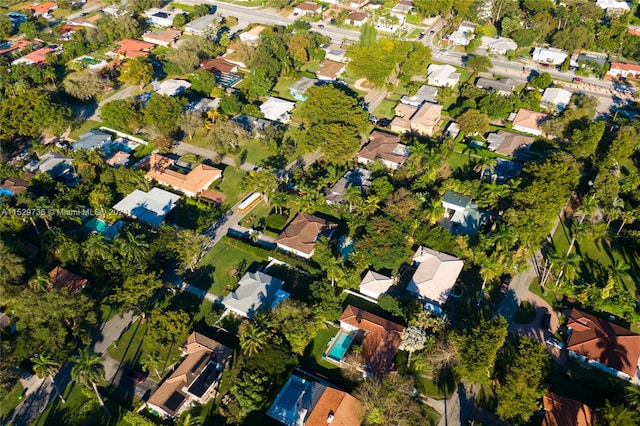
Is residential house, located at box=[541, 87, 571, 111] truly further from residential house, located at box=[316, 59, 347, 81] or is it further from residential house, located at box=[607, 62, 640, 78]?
residential house, located at box=[316, 59, 347, 81]

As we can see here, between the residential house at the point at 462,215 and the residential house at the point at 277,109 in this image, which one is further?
the residential house at the point at 277,109

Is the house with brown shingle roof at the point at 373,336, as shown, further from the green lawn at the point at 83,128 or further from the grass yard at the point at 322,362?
the green lawn at the point at 83,128

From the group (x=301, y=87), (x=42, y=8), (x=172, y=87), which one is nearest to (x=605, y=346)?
(x=301, y=87)

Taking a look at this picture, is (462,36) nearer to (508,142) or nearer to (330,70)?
(330,70)

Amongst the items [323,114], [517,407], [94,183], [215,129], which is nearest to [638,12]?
[323,114]

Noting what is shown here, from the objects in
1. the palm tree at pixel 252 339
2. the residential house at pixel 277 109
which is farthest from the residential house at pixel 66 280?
the residential house at pixel 277 109

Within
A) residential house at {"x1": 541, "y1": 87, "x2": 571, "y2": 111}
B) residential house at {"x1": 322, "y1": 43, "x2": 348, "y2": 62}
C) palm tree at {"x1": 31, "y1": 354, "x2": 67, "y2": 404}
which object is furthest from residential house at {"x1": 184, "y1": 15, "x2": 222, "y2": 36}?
palm tree at {"x1": 31, "y1": 354, "x2": 67, "y2": 404}
